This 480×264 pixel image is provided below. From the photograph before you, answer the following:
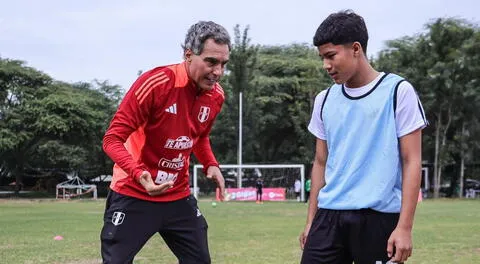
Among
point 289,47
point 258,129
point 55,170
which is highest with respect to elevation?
point 289,47

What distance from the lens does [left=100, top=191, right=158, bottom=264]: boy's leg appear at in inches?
173

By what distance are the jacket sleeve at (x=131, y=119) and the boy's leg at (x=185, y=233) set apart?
1.76 feet

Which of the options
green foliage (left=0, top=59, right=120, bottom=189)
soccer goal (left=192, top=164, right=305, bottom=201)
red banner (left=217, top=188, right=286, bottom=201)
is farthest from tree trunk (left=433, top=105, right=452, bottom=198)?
green foliage (left=0, top=59, right=120, bottom=189)

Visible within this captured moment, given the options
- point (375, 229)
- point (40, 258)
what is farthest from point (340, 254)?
point (40, 258)

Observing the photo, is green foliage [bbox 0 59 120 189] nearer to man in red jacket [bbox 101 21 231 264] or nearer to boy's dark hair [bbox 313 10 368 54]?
man in red jacket [bbox 101 21 231 264]

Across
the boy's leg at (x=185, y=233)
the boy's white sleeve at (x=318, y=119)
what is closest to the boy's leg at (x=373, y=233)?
the boy's white sleeve at (x=318, y=119)

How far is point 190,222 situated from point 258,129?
1606 inches

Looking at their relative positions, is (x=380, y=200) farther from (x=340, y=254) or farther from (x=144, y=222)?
(x=144, y=222)

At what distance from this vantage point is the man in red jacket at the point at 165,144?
426 cm

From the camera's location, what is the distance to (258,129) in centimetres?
4550

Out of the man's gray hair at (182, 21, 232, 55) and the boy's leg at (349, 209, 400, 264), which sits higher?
the man's gray hair at (182, 21, 232, 55)

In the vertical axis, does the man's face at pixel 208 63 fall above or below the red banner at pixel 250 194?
above

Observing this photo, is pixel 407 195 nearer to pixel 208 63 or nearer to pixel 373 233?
pixel 373 233

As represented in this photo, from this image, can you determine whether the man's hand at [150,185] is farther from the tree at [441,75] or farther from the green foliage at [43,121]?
the tree at [441,75]
